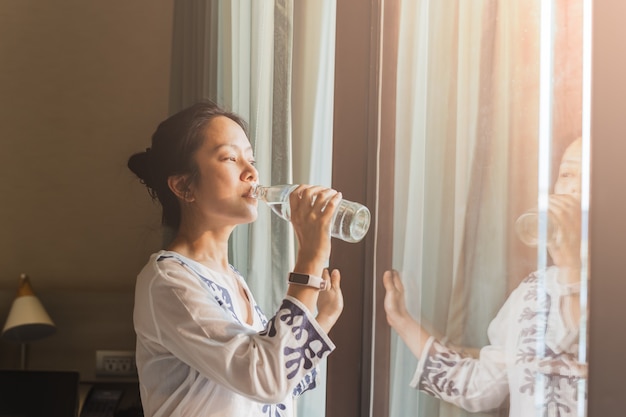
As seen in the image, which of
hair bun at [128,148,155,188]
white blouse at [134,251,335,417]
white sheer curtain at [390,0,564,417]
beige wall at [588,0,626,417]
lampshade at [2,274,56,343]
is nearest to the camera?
beige wall at [588,0,626,417]

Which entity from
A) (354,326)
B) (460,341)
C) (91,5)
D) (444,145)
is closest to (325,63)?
(444,145)

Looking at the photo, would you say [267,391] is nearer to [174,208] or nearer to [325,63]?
[174,208]

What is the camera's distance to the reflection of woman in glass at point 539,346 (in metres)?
0.82

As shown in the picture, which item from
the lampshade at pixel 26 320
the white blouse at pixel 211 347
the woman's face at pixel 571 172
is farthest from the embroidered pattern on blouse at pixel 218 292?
the lampshade at pixel 26 320

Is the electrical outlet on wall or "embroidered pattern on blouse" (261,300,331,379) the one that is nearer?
"embroidered pattern on blouse" (261,300,331,379)

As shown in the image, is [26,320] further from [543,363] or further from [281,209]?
[543,363]

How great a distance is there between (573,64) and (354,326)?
559mm

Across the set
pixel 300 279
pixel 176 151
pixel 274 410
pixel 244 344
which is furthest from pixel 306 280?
pixel 176 151

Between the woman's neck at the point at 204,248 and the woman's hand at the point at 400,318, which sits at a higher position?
the woman's neck at the point at 204,248

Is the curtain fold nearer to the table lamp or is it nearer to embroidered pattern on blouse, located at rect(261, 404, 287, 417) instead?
embroidered pattern on blouse, located at rect(261, 404, 287, 417)

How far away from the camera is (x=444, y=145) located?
1034 millimetres

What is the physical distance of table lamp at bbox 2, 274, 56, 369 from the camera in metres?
2.23

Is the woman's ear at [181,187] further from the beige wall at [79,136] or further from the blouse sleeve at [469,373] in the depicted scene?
the beige wall at [79,136]

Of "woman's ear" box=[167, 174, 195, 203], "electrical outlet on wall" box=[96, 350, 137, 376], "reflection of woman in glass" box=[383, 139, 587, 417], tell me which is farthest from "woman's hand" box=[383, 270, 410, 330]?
"electrical outlet on wall" box=[96, 350, 137, 376]
